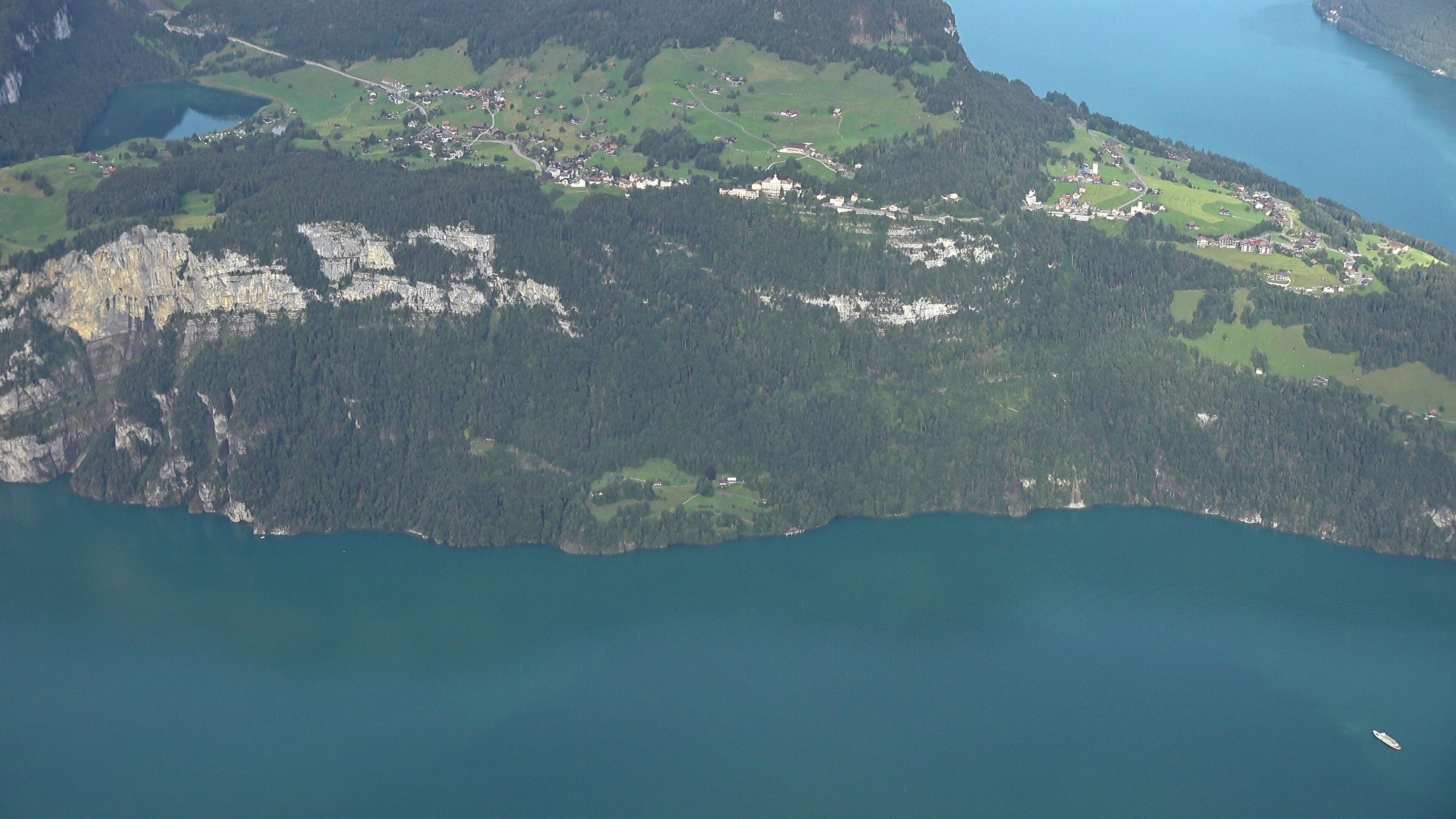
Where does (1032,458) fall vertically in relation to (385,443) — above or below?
above

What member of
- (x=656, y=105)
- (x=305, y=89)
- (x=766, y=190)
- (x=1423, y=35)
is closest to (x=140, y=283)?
(x=766, y=190)

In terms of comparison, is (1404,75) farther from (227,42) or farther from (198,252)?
(198,252)

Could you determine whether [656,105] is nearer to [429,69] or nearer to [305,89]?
[429,69]

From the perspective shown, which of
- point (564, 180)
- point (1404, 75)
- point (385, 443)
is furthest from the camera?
point (1404, 75)

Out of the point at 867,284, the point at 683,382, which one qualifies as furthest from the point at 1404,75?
the point at 683,382

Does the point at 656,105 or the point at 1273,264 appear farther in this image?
the point at 656,105

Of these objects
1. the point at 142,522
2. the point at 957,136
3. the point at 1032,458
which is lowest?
the point at 142,522

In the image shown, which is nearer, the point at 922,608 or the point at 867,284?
the point at 922,608
